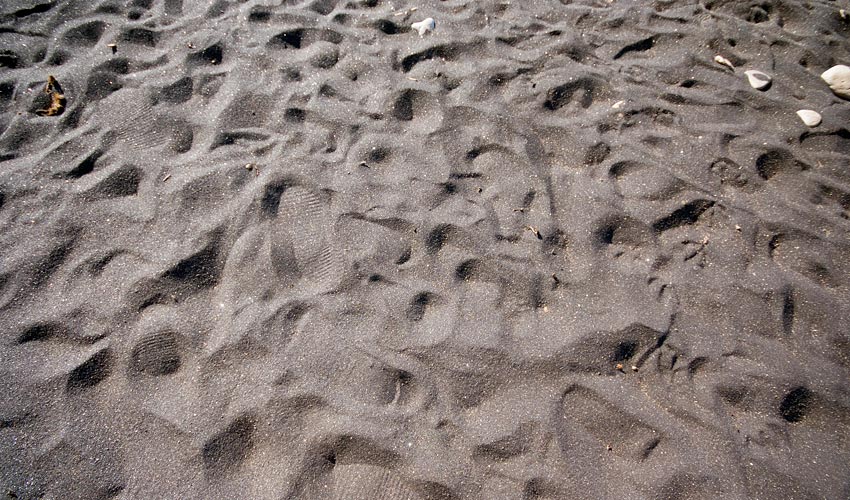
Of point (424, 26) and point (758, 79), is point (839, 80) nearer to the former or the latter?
point (758, 79)

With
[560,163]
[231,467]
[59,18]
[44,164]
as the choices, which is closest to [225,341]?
[231,467]

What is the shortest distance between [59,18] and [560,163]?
3.04 m

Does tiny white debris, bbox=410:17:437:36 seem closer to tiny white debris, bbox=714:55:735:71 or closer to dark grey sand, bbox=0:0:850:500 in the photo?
dark grey sand, bbox=0:0:850:500

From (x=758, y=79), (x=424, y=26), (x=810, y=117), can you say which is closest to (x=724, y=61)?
(x=758, y=79)

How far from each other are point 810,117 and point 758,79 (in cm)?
34

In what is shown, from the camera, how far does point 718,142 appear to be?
261 centimetres

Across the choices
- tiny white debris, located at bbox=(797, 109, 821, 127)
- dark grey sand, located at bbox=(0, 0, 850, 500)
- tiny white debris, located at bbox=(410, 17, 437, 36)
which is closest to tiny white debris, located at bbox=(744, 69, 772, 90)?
dark grey sand, located at bbox=(0, 0, 850, 500)

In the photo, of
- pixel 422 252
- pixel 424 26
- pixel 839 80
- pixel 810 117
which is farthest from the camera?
pixel 424 26

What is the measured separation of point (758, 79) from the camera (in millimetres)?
2842

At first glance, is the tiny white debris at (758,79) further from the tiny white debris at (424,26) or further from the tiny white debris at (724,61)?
the tiny white debris at (424,26)

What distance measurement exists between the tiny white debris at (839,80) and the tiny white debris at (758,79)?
318 mm

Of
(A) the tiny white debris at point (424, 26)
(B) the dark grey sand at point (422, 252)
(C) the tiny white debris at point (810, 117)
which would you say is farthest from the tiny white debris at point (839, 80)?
(A) the tiny white debris at point (424, 26)

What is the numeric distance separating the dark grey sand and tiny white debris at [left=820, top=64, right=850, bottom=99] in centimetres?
10

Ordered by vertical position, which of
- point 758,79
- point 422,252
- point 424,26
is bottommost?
point 422,252
